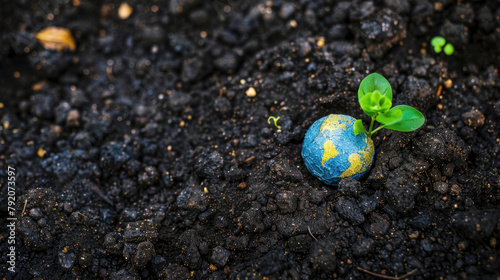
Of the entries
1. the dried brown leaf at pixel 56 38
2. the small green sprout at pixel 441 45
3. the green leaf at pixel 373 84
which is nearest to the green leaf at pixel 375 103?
the green leaf at pixel 373 84

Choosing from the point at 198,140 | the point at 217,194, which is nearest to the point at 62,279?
the point at 217,194

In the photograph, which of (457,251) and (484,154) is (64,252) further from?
(484,154)

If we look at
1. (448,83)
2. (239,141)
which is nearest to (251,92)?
(239,141)

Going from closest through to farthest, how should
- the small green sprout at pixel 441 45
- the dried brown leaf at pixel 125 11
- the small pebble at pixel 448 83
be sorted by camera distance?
the small pebble at pixel 448 83 → the small green sprout at pixel 441 45 → the dried brown leaf at pixel 125 11

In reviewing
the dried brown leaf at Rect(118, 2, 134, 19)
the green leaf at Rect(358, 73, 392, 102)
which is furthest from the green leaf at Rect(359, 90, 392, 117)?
the dried brown leaf at Rect(118, 2, 134, 19)

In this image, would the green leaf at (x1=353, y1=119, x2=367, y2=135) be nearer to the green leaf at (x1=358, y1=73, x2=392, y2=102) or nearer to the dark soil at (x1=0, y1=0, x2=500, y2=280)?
the green leaf at (x1=358, y1=73, x2=392, y2=102)

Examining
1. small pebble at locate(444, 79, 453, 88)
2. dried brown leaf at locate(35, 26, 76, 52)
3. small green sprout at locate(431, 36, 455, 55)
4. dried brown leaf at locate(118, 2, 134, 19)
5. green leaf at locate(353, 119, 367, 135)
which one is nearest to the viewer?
green leaf at locate(353, 119, 367, 135)

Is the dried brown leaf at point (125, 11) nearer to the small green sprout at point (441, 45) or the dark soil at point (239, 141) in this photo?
the dark soil at point (239, 141)
